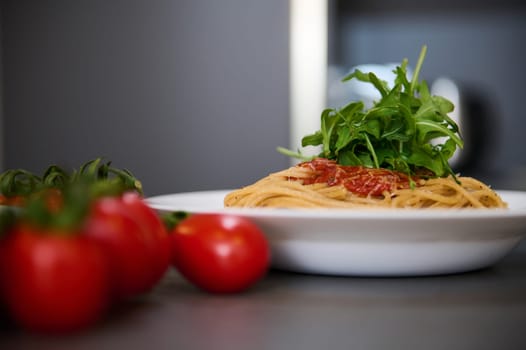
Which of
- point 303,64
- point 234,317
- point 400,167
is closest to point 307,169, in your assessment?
point 400,167

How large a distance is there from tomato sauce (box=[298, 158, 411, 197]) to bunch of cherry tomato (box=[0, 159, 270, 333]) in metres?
0.37

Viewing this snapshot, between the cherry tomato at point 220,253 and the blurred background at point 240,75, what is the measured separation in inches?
112

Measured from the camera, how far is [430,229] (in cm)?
81

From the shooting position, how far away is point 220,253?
732 millimetres

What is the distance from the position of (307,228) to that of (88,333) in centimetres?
32

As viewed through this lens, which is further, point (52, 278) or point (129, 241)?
point (129, 241)

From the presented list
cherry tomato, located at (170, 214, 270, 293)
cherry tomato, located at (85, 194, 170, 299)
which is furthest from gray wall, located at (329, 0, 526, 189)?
cherry tomato, located at (85, 194, 170, 299)

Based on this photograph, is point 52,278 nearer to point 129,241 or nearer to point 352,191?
point 129,241

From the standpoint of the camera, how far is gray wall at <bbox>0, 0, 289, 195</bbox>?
147 inches

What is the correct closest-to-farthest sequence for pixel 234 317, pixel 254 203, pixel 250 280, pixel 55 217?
→ pixel 55 217, pixel 234 317, pixel 250 280, pixel 254 203

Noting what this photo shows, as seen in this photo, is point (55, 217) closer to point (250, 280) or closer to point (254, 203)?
point (250, 280)

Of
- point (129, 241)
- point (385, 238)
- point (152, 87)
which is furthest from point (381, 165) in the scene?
point (152, 87)

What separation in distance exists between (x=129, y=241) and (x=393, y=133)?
64cm

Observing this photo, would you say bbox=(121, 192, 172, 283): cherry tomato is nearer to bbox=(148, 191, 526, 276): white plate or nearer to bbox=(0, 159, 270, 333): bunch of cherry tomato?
bbox=(0, 159, 270, 333): bunch of cherry tomato
